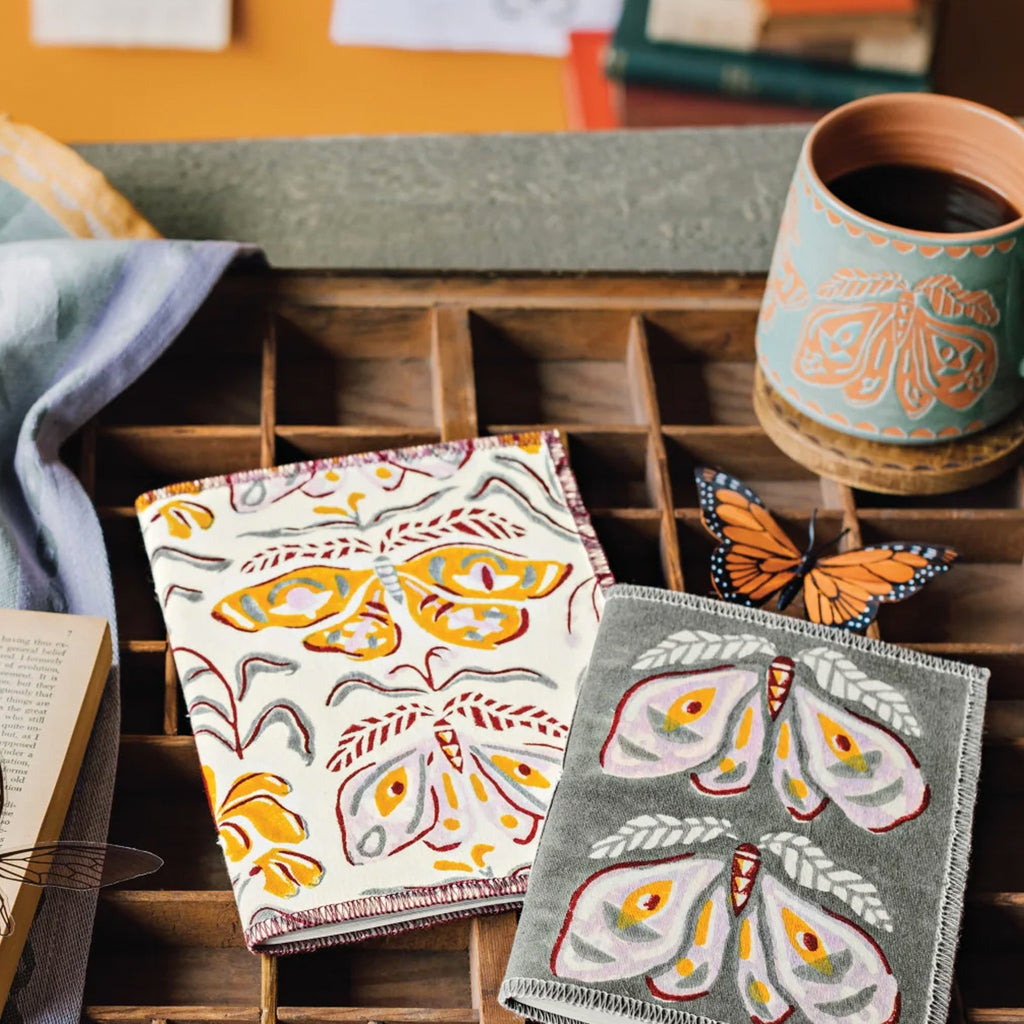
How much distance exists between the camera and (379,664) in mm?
624

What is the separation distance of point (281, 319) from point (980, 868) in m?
0.49

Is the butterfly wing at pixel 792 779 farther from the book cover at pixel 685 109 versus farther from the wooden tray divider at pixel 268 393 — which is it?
the book cover at pixel 685 109

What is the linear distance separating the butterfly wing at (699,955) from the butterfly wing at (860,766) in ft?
0.24

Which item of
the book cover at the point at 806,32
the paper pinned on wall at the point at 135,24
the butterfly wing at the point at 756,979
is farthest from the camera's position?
the paper pinned on wall at the point at 135,24

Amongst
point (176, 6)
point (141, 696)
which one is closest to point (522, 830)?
point (141, 696)

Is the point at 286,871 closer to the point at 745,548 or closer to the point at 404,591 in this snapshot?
the point at 404,591

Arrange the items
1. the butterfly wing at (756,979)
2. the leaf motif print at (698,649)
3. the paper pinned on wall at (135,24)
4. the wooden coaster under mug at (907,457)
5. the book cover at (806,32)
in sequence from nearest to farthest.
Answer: the butterfly wing at (756,979) < the leaf motif print at (698,649) < the wooden coaster under mug at (907,457) < the book cover at (806,32) < the paper pinned on wall at (135,24)

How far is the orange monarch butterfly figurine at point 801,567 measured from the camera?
25.1 inches

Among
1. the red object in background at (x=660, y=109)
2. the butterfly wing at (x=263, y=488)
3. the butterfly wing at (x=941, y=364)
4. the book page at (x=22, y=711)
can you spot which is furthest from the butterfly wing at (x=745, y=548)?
the red object in background at (x=660, y=109)

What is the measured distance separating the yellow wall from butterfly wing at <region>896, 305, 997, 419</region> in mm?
778

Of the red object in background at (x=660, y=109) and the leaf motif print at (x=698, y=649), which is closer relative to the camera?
the leaf motif print at (x=698, y=649)

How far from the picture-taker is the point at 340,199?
946mm

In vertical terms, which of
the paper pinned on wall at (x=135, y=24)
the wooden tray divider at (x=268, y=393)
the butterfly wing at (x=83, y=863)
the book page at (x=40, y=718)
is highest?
the paper pinned on wall at (x=135, y=24)

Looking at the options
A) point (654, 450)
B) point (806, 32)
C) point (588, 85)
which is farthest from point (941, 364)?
point (588, 85)
